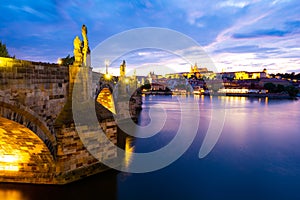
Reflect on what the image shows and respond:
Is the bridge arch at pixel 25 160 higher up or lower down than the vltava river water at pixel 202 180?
higher up

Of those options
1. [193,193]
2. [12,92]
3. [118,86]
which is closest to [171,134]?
[118,86]

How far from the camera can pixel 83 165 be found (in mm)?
9734

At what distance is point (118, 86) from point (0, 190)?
61.7 ft

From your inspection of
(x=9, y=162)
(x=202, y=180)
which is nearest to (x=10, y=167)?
(x=9, y=162)

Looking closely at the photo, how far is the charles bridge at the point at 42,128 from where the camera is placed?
7.45 meters

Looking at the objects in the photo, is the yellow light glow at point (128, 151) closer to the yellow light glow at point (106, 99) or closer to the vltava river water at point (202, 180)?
the vltava river water at point (202, 180)

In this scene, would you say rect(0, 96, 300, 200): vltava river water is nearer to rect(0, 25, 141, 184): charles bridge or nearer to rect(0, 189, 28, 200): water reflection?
rect(0, 189, 28, 200): water reflection

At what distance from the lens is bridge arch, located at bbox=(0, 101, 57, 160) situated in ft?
23.6

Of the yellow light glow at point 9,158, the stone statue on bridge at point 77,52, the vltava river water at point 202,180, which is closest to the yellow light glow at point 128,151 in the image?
the vltava river water at point 202,180

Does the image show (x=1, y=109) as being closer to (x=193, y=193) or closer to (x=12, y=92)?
(x=12, y=92)

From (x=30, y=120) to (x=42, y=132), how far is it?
68 centimetres

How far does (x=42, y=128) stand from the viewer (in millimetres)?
8516

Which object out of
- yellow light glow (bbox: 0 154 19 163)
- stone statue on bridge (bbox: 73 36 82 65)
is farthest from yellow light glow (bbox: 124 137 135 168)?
stone statue on bridge (bbox: 73 36 82 65)

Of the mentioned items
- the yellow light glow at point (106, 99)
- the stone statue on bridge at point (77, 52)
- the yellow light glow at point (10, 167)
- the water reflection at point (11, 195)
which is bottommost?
the water reflection at point (11, 195)
